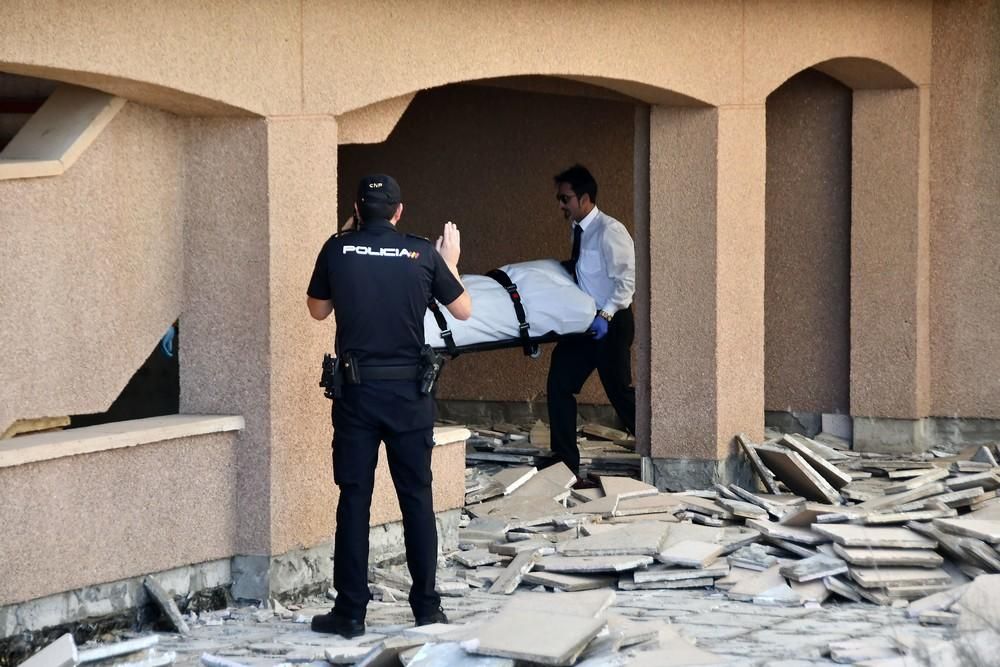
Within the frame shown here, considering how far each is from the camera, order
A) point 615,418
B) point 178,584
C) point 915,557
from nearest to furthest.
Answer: point 178,584 → point 915,557 → point 615,418

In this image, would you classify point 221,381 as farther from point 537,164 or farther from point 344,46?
point 537,164

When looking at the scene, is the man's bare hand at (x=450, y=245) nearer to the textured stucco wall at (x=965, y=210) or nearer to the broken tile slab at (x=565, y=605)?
the broken tile slab at (x=565, y=605)

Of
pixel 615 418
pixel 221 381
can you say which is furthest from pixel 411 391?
pixel 615 418

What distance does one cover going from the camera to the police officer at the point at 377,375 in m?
7.14

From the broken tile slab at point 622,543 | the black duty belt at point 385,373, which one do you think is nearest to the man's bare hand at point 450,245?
the black duty belt at point 385,373

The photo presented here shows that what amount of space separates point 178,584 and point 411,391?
159 centimetres

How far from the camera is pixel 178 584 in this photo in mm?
7703

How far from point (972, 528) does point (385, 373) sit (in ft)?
11.4

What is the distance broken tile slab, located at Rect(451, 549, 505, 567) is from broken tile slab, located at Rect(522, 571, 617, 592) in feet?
1.75

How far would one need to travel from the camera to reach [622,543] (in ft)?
28.8

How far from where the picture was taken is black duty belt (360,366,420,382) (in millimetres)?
7141

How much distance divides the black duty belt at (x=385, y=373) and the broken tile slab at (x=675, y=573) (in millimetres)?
2027

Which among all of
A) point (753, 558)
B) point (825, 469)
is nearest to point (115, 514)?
point (753, 558)

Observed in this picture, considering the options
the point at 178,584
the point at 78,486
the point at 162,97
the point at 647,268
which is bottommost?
the point at 178,584
